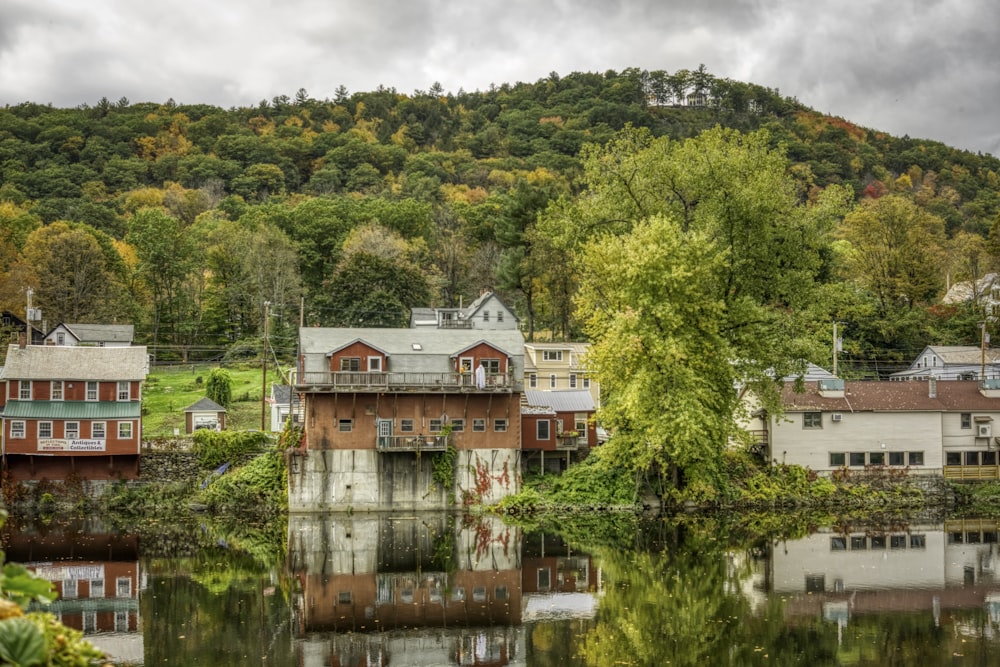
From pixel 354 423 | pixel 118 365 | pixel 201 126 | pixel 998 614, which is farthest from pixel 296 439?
pixel 201 126

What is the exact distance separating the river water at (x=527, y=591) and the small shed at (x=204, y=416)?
401 inches

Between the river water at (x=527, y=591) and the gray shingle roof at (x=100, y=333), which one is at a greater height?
the gray shingle roof at (x=100, y=333)

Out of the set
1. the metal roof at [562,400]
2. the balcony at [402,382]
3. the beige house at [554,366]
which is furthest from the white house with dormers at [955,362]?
the balcony at [402,382]

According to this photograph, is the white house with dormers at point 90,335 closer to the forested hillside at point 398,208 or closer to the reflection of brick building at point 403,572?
the forested hillside at point 398,208

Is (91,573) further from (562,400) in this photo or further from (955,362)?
(955,362)

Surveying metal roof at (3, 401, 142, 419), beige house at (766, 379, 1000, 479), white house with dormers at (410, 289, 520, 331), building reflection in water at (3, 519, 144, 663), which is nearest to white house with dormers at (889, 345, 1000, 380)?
beige house at (766, 379, 1000, 479)

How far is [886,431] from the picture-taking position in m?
52.4

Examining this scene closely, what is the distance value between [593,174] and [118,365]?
83.2ft

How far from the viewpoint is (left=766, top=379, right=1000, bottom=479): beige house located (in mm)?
51938

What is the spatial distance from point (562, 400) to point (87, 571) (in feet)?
86.6

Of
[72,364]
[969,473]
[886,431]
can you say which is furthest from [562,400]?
[72,364]

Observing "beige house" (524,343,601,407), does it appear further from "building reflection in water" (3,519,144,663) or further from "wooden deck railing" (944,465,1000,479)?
"building reflection in water" (3,519,144,663)

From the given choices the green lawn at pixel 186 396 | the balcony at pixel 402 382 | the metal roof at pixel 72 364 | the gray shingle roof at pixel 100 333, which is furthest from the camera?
the gray shingle roof at pixel 100 333

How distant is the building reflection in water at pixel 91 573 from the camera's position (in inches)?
997
